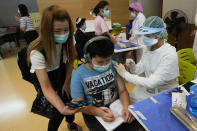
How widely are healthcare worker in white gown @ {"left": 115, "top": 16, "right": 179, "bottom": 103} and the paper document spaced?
0.72 feet

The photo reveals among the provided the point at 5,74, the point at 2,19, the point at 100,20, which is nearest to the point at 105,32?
the point at 100,20

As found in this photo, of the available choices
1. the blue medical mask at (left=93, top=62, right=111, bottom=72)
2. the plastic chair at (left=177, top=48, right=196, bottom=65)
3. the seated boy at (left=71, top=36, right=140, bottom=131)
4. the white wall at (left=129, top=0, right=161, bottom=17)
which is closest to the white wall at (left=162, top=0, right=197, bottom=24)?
the white wall at (left=129, top=0, right=161, bottom=17)

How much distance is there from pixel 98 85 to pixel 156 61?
48 centimetres

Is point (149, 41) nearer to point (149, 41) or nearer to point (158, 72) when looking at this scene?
point (149, 41)

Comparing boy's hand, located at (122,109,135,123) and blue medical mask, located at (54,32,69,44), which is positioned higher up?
blue medical mask, located at (54,32,69,44)

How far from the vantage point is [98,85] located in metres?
1.08

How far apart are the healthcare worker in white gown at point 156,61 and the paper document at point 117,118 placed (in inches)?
8.6

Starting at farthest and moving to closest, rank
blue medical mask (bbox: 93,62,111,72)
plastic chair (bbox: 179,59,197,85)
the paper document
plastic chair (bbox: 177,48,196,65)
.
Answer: plastic chair (bbox: 177,48,196,65), plastic chair (bbox: 179,59,197,85), blue medical mask (bbox: 93,62,111,72), the paper document

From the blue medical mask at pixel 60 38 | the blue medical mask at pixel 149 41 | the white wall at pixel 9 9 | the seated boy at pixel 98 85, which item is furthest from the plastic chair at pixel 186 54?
the white wall at pixel 9 9

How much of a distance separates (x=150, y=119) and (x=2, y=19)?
22.9 ft

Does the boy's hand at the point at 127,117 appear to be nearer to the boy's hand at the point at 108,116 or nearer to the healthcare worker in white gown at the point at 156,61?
the boy's hand at the point at 108,116

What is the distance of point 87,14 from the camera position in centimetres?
416

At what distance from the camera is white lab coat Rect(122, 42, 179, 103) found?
1069 millimetres

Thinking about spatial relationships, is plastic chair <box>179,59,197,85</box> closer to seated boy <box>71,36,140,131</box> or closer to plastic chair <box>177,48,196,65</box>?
plastic chair <box>177,48,196,65</box>
